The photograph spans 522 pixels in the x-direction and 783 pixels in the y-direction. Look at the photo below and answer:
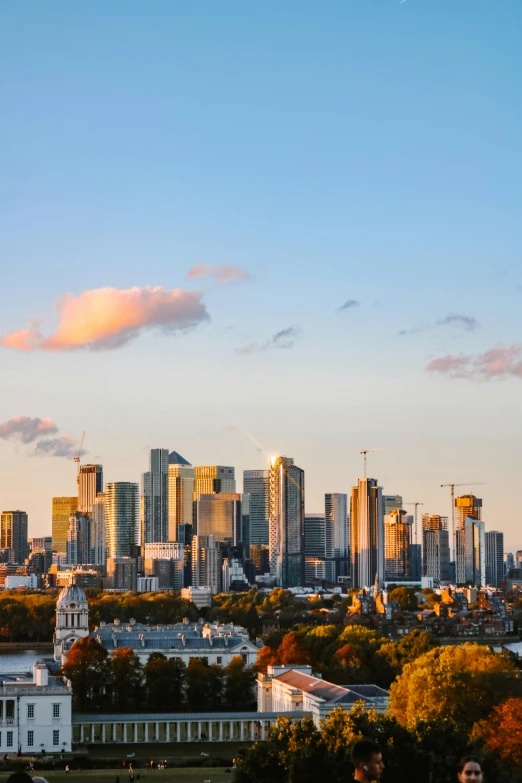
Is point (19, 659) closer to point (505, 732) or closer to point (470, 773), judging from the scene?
point (505, 732)

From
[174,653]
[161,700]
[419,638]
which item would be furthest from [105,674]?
[419,638]

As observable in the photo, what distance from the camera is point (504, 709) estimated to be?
56.2 meters

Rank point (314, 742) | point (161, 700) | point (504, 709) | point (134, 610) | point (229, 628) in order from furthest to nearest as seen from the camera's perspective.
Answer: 1. point (134, 610)
2. point (229, 628)
3. point (161, 700)
4. point (504, 709)
5. point (314, 742)

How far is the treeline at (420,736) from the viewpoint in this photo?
1796 inches

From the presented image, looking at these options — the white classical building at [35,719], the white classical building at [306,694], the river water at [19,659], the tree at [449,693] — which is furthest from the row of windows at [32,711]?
the river water at [19,659]

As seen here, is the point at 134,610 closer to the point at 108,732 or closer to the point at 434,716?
the point at 108,732

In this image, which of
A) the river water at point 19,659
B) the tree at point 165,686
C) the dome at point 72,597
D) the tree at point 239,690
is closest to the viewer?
the tree at point 165,686

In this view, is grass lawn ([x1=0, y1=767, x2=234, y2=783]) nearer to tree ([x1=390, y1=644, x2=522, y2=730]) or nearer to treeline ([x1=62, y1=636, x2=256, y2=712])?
tree ([x1=390, y1=644, x2=522, y2=730])

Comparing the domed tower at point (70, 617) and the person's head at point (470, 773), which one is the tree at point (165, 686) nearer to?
the domed tower at point (70, 617)

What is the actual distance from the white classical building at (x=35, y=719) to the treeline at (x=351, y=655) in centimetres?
2120

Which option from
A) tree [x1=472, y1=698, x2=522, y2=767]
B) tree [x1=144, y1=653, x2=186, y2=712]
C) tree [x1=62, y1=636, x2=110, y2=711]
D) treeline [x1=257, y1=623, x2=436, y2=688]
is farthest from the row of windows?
tree [x1=472, y1=698, x2=522, y2=767]

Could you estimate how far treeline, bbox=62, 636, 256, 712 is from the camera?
89938 millimetres

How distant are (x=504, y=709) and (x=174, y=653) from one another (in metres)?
56.1

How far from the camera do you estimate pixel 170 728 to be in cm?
7638
